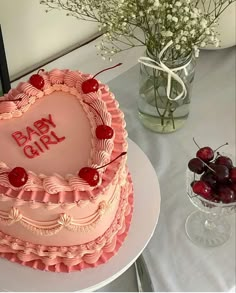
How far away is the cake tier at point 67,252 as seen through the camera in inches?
35.6

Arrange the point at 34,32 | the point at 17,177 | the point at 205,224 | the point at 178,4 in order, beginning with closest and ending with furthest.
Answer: the point at 17,177 < the point at 178,4 < the point at 205,224 < the point at 34,32

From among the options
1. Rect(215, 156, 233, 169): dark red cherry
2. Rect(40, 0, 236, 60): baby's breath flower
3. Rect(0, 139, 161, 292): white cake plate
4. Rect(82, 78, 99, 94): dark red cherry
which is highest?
Rect(40, 0, 236, 60): baby's breath flower

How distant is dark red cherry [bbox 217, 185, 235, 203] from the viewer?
947mm

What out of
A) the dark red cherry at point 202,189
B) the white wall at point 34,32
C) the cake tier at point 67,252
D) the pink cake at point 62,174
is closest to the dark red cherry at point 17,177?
the pink cake at point 62,174

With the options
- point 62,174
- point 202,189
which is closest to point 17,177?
point 62,174

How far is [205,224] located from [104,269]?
27 cm

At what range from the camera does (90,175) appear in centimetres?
82

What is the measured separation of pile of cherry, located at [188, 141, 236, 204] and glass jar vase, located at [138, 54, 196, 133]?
0.19 metres

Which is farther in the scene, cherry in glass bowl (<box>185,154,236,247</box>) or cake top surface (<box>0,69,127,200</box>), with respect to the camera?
cherry in glass bowl (<box>185,154,236,247</box>)

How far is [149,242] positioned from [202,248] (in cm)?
10

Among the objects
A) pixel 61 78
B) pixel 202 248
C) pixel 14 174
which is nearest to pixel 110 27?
pixel 61 78

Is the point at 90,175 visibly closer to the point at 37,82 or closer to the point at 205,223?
the point at 37,82

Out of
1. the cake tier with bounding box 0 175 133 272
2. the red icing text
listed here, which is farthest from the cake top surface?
the cake tier with bounding box 0 175 133 272

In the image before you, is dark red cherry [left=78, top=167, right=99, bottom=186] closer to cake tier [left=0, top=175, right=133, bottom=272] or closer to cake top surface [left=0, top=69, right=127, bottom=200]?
cake top surface [left=0, top=69, right=127, bottom=200]
